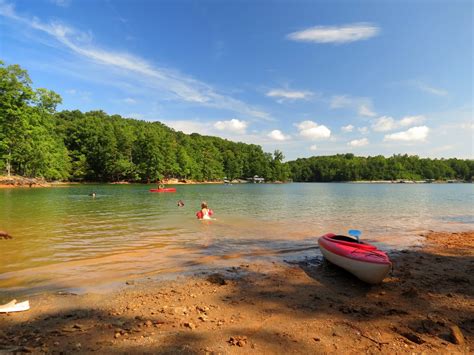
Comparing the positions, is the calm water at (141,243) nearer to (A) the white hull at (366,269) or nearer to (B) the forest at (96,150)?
(A) the white hull at (366,269)

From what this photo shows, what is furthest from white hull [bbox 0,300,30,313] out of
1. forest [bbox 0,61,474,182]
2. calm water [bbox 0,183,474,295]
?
forest [bbox 0,61,474,182]

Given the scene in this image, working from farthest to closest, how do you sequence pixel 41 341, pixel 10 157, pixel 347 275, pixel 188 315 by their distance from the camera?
pixel 10 157
pixel 347 275
pixel 188 315
pixel 41 341

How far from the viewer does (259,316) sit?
556 centimetres

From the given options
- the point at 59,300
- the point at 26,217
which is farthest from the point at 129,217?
the point at 59,300

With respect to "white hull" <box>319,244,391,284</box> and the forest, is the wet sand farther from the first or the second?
the forest

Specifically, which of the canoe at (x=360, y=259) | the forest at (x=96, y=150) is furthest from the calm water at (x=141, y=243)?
the forest at (x=96, y=150)

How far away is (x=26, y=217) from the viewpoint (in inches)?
695

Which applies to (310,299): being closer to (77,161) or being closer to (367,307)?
(367,307)

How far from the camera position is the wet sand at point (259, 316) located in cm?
446

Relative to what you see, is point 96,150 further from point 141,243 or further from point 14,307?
point 14,307

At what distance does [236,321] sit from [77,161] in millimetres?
95948

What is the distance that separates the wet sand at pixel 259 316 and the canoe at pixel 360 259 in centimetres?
31

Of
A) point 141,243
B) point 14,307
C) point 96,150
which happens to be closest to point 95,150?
point 96,150

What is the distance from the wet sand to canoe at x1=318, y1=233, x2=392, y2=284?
1.00ft
